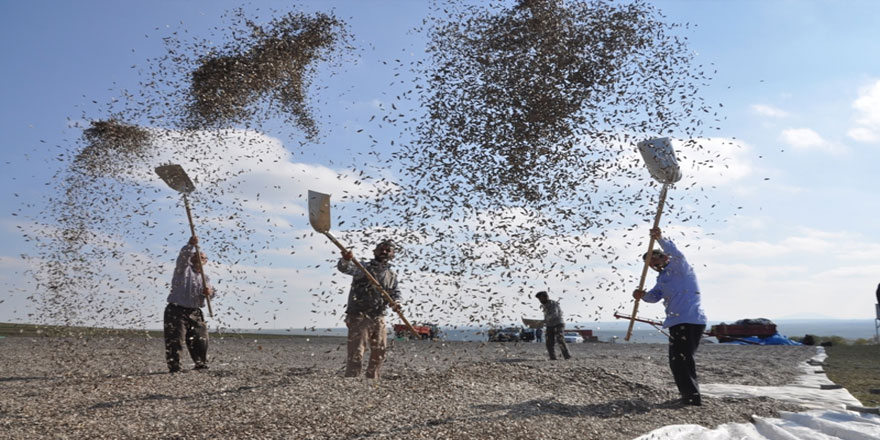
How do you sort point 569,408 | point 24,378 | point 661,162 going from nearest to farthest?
point 569,408 < point 661,162 < point 24,378

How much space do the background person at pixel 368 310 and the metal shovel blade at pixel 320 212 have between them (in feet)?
1.47

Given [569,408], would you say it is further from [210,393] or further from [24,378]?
[24,378]

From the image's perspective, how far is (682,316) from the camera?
6.07m

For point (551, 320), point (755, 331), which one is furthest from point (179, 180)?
point (755, 331)

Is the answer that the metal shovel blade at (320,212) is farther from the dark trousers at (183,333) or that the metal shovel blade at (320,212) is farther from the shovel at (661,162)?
the shovel at (661,162)

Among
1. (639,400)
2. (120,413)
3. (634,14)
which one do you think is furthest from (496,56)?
(120,413)

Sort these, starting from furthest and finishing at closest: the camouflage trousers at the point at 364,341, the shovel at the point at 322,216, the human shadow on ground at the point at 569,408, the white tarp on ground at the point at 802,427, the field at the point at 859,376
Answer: the field at the point at 859,376, the camouflage trousers at the point at 364,341, the shovel at the point at 322,216, the human shadow on ground at the point at 569,408, the white tarp on ground at the point at 802,427

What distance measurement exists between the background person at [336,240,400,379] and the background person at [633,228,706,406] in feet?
9.31

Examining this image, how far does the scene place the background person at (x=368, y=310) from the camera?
22.6 ft

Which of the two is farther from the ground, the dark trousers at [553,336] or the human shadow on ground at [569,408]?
the dark trousers at [553,336]

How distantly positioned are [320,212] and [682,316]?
12.2 ft

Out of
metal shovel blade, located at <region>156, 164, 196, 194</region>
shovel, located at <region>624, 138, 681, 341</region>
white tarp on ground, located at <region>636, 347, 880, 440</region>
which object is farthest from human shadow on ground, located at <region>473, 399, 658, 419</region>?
metal shovel blade, located at <region>156, 164, 196, 194</region>

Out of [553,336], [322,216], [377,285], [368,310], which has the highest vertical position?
[322,216]

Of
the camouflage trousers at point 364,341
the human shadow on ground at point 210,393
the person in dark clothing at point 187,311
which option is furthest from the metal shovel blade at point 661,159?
the person in dark clothing at point 187,311
